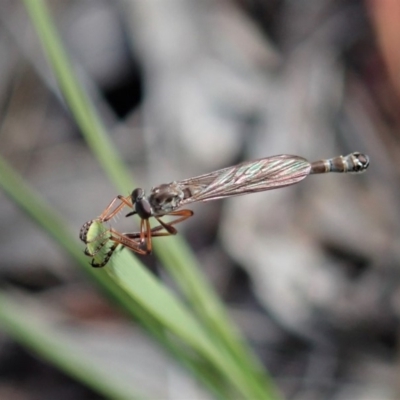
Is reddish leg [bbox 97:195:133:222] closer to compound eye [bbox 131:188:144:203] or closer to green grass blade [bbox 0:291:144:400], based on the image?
compound eye [bbox 131:188:144:203]

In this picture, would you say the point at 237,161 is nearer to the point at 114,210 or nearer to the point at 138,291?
the point at 114,210

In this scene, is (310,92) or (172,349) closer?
(172,349)

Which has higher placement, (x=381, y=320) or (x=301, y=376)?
(x=381, y=320)

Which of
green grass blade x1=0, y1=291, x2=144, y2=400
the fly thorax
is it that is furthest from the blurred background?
the fly thorax

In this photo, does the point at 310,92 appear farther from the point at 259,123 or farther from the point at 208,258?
the point at 208,258

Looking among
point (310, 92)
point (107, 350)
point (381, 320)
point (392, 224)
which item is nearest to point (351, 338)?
point (381, 320)

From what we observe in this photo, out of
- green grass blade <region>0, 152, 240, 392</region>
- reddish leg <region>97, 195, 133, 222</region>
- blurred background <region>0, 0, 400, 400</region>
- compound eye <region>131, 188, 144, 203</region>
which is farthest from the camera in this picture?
blurred background <region>0, 0, 400, 400</region>
